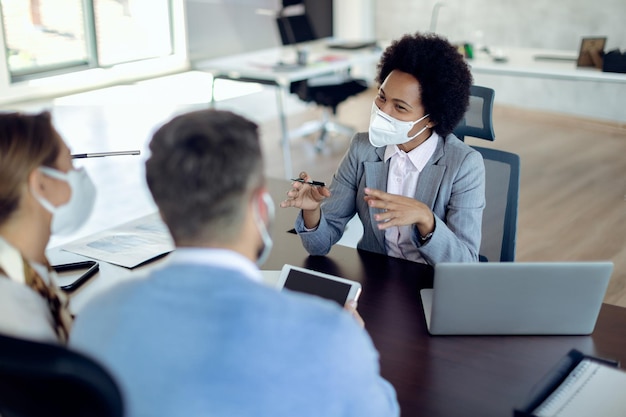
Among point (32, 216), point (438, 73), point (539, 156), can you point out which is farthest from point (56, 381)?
point (539, 156)

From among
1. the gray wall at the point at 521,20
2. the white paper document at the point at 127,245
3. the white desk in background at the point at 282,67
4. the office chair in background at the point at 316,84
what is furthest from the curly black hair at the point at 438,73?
the gray wall at the point at 521,20

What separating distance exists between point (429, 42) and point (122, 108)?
15.9 feet

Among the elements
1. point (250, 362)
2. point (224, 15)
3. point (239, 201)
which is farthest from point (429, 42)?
point (224, 15)

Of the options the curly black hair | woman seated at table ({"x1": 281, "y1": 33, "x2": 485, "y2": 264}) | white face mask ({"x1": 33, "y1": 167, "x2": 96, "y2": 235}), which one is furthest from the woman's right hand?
white face mask ({"x1": 33, "y1": 167, "x2": 96, "y2": 235})

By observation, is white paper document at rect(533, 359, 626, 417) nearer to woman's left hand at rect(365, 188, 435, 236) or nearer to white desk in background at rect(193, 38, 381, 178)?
woman's left hand at rect(365, 188, 435, 236)

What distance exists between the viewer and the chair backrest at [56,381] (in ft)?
2.70

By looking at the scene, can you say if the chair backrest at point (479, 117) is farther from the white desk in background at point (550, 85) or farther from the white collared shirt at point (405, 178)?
the white desk in background at point (550, 85)

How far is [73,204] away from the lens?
1.33 meters

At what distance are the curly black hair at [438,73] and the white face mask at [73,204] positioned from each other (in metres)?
1.03

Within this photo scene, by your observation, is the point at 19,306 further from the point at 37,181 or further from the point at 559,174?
the point at 559,174

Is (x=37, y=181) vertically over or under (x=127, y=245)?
over

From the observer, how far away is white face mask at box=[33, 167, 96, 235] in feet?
4.13

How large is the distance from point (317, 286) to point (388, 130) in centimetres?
64

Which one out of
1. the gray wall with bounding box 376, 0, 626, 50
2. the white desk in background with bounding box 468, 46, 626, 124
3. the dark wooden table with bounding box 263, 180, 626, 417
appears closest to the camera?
the dark wooden table with bounding box 263, 180, 626, 417
